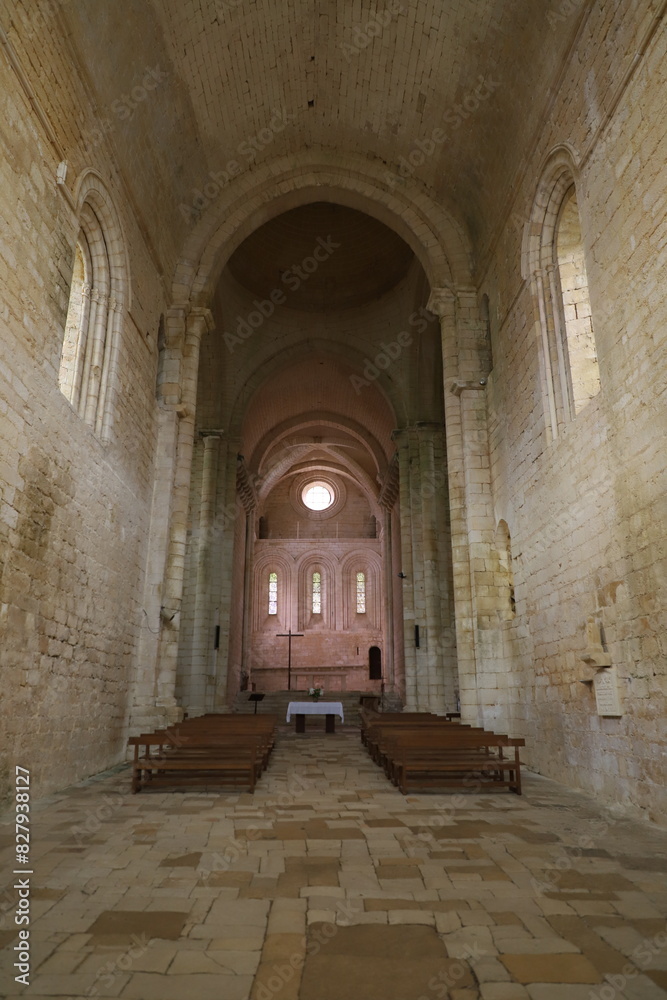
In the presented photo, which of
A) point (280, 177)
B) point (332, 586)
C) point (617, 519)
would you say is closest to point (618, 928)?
point (617, 519)

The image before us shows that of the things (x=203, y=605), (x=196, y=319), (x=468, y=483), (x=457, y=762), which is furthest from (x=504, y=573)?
(x=203, y=605)

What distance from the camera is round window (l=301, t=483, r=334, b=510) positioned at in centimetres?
3775

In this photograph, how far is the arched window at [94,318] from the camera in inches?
365

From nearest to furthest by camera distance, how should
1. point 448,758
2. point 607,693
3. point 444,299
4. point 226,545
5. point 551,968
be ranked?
1. point 551,968
2. point 607,693
3. point 448,758
4. point 444,299
5. point 226,545

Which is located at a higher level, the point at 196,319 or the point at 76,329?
the point at 196,319

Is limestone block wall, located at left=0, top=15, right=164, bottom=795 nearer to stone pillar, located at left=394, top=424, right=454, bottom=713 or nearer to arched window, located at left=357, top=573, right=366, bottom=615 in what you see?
stone pillar, located at left=394, top=424, right=454, bottom=713

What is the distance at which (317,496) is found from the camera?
37906mm

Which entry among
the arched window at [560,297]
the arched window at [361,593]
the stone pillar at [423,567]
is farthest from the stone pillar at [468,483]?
the arched window at [361,593]

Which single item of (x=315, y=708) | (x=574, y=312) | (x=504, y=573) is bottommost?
(x=315, y=708)

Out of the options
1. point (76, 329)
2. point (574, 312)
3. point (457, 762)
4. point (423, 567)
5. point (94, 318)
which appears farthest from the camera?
point (423, 567)

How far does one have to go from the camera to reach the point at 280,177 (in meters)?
14.2

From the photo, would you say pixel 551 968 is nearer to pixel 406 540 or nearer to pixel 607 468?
pixel 607 468

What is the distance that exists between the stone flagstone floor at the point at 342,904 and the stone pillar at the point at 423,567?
10940mm

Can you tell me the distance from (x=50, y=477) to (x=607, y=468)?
20.6ft
